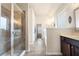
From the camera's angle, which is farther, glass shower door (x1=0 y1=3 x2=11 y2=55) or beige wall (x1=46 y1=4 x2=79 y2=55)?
beige wall (x1=46 y1=4 x2=79 y2=55)

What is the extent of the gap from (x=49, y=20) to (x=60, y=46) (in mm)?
1065

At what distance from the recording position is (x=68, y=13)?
3.91 m

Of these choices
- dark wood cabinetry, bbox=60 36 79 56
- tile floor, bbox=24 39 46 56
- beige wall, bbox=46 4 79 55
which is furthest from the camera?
beige wall, bbox=46 4 79 55

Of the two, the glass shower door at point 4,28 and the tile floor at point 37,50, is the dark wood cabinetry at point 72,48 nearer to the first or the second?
the tile floor at point 37,50

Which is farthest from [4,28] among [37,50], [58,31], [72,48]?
[58,31]

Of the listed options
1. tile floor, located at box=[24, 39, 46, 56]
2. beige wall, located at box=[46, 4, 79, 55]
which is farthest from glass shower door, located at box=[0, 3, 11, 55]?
beige wall, located at box=[46, 4, 79, 55]

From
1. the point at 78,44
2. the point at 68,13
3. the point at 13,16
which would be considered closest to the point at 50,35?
the point at 68,13

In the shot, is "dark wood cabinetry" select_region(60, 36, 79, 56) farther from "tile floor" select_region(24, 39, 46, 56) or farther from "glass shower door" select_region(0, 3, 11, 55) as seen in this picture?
"glass shower door" select_region(0, 3, 11, 55)

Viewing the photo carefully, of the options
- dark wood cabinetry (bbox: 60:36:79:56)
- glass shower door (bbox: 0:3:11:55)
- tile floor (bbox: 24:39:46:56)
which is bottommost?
tile floor (bbox: 24:39:46:56)

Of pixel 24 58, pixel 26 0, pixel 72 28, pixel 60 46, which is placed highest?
pixel 26 0

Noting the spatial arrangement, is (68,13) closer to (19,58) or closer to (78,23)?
(78,23)

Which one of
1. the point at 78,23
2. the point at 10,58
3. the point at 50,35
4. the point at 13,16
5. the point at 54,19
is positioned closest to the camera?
the point at 10,58

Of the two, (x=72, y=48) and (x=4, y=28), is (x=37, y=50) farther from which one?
(x=4, y=28)

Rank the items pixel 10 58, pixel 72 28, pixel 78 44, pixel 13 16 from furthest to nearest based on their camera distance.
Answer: pixel 72 28 < pixel 13 16 < pixel 78 44 < pixel 10 58
